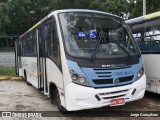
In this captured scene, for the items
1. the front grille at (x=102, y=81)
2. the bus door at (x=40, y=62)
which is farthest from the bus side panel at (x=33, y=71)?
the front grille at (x=102, y=81)

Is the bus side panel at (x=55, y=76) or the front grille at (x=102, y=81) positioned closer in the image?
the front grille at (x=102, y=81)

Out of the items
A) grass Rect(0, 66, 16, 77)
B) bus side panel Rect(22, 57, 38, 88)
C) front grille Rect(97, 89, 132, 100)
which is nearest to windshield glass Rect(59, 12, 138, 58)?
front grille Rect(97, 89, 132, 100)

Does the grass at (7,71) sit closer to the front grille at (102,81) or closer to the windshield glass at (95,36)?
the windshield glass at (95,36)

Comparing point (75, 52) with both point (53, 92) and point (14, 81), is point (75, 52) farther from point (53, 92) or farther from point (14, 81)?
point (14, 81)

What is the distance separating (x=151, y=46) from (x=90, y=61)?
10.5 ft

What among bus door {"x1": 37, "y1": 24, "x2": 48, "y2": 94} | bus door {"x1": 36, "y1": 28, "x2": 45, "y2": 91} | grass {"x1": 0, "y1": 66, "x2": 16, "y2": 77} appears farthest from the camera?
grass {"x1": 0, "y1": 66, "x2": 16, "y2": 77}

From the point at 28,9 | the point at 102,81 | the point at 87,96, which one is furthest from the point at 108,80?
the point at 28,9

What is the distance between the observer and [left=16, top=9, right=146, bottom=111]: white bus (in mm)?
6457

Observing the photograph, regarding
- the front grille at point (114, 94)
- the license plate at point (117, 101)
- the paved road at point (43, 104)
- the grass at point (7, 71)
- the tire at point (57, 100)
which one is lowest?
the grass at point (7, 71)

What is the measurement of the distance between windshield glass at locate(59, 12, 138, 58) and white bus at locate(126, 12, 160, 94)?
1431mm

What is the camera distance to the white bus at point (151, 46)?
8.65m

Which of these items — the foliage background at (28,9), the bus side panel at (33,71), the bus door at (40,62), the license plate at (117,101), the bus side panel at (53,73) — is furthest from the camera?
the foliage background at (28,9)

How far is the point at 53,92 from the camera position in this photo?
26.0ft

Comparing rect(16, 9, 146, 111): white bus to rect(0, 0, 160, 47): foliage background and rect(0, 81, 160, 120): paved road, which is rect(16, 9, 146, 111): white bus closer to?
rect(0, 81, 160, 120): paved road
